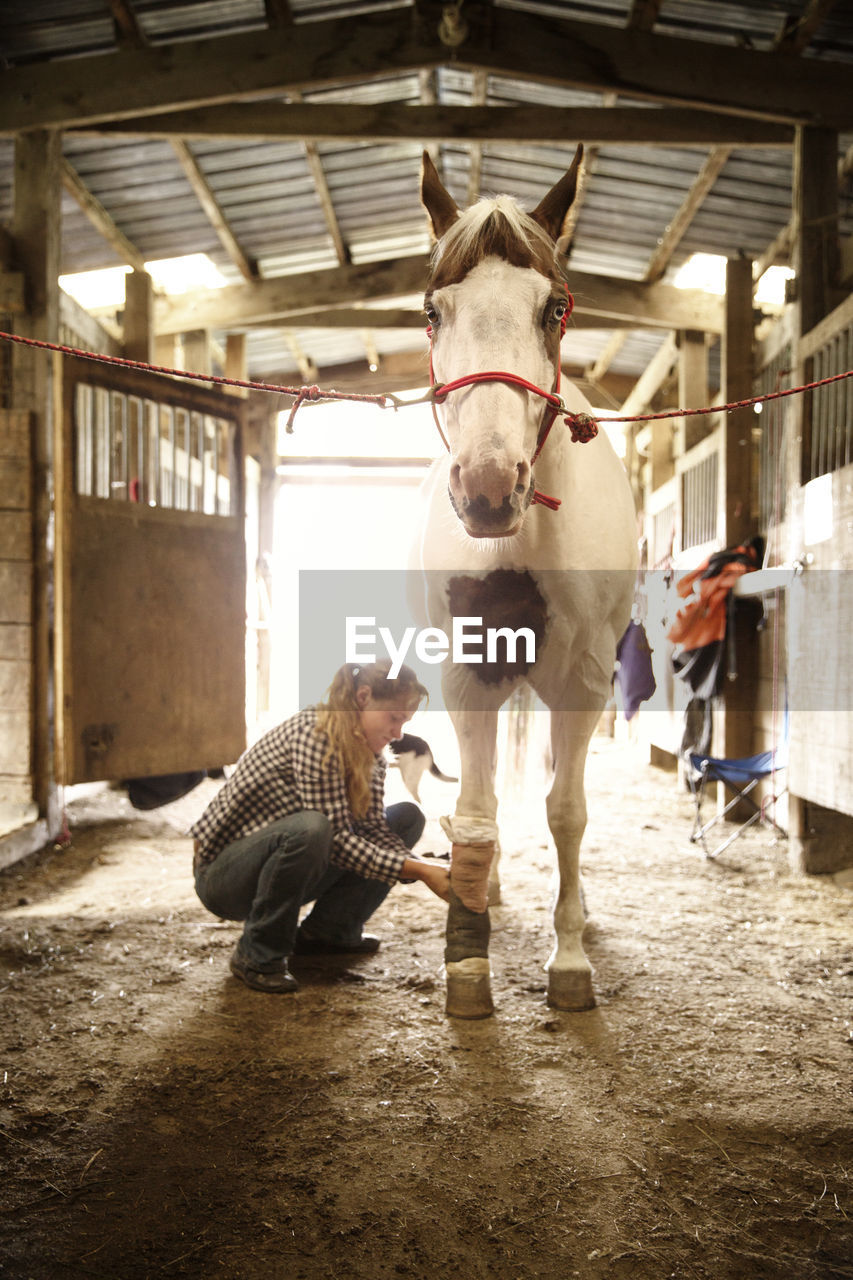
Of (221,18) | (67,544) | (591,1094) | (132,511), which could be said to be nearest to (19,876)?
(67,544)

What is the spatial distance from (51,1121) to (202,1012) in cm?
57

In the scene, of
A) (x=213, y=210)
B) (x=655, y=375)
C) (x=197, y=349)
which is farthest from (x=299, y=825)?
(x=655, y=375)

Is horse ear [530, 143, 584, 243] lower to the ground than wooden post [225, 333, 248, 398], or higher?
lower

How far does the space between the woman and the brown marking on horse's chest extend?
1.00 ft

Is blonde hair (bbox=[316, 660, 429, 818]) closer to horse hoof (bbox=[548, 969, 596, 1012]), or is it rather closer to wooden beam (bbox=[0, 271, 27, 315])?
horse hoof (bbox=[548, 969, 596, 1012])

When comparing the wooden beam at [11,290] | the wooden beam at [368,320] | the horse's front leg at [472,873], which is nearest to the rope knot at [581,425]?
the horse's front leg at [472,873]

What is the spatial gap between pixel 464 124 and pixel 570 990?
13.6ft

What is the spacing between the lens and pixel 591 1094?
6.03ft

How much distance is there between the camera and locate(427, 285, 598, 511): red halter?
1673mm

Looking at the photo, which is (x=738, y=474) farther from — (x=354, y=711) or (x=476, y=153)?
(x=354, y=711)

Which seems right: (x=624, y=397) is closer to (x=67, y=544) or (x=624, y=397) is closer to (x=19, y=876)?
(x=67, y=544)

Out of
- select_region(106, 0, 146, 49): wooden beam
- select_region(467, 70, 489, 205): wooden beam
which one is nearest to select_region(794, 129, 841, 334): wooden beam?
select_region(467, 70, 489, 205): wooden beam

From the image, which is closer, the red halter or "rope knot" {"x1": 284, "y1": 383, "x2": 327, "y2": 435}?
the red halter

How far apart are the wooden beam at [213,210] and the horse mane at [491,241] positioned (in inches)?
137
